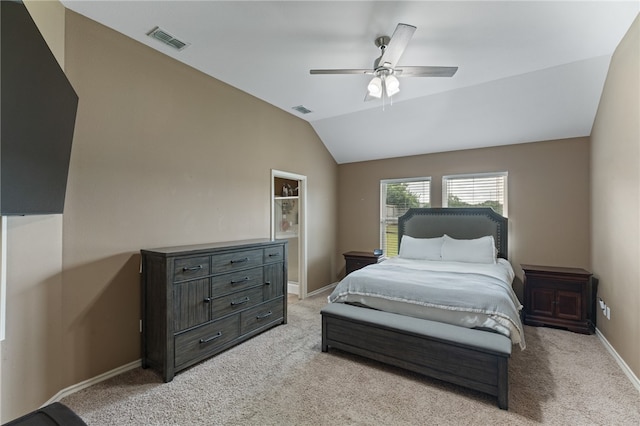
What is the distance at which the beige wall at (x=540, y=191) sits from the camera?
3.89m

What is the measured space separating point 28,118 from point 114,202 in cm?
129

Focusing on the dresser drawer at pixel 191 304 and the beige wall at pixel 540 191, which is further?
the beige wall at pixel 540 191

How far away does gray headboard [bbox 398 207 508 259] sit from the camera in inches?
171

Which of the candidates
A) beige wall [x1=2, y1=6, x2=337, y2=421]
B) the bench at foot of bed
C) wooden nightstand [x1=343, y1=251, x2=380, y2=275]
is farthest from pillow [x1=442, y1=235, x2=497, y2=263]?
beige wall [x1=2, y1=6, x2=337, y2=421]

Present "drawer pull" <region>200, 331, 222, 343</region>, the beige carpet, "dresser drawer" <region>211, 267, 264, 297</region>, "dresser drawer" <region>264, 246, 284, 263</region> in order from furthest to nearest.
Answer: "dresser drawer" <region>264, 246, 284, 263</region>
"dresser drawer" <region>211, 267, 264, 297</region>
"drawer pull" <region>200, 331, 222, 343</region>
the beige carpet

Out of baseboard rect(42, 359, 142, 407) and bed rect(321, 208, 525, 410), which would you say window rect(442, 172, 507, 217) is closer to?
bed rect(321, 208, 525, 410)

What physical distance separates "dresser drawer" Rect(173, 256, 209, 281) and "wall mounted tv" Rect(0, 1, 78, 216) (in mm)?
944

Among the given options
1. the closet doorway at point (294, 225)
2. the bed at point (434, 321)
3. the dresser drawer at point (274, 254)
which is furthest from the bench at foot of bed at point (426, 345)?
the closet doorway at point (294, 225)

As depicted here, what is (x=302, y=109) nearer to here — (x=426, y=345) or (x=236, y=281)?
(x=236, y=281)

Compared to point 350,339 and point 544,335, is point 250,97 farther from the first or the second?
point 544,335

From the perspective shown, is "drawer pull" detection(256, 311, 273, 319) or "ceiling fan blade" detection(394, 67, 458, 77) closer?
"ceiling fan blade" detection(394, 67, 458, 77)

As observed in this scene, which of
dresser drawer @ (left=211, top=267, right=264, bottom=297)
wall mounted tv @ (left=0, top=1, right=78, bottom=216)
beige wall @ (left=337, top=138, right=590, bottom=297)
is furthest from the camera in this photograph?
beige wall @ (left=337, top=138, right=590, bottom=297)

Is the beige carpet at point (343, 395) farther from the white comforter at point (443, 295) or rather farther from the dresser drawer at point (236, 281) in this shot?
the dresser drawer at point (236, 281)

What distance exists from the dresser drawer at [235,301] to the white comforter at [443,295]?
0.88 meters
